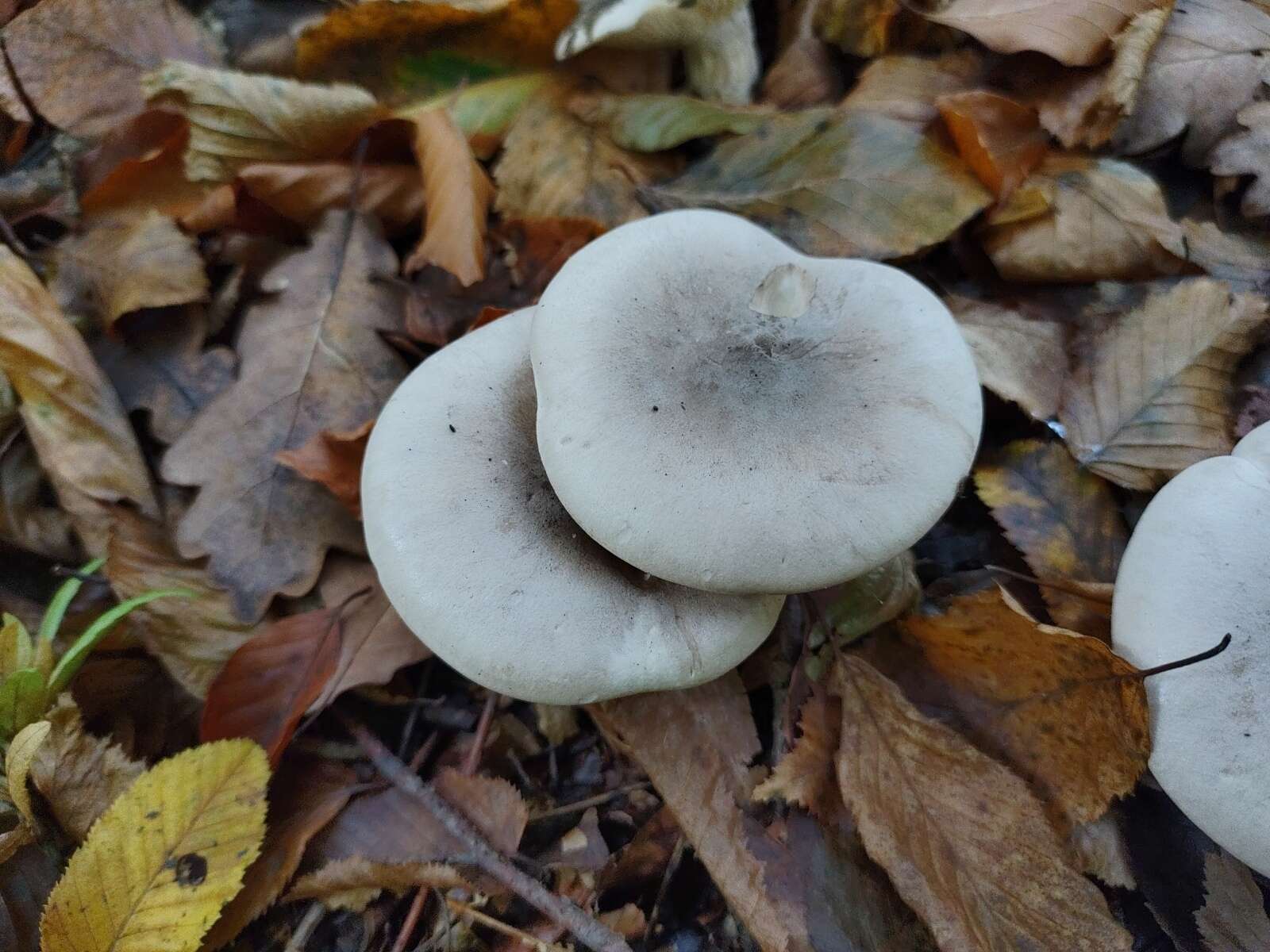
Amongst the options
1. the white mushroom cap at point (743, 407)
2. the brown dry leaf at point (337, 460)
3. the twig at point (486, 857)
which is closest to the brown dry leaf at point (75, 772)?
the twig at point (486, 857)

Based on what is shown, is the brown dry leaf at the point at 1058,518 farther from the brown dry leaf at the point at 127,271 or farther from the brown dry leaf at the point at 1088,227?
the brown dry leaf at the point at 127,271

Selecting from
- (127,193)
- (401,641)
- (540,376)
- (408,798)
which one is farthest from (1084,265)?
(127,193)

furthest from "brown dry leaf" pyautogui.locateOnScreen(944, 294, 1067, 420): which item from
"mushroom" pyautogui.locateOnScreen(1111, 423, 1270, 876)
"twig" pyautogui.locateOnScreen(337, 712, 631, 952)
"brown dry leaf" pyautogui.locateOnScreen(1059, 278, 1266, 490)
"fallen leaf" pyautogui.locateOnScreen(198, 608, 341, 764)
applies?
"fallen leaf" pyautogui.locateOnScreen(198, 608, 341, 764)

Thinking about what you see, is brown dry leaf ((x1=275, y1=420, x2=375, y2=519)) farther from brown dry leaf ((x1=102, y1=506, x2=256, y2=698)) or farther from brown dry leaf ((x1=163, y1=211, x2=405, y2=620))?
brown dry leaf ((x1=102, y1=506, x2=256, y2=698))

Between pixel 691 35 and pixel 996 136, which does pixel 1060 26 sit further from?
pixel 691 35

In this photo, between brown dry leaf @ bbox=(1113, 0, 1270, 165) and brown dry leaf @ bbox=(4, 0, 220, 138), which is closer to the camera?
brown dry leaf @ bbox=(1113, 0, 1270, 165)

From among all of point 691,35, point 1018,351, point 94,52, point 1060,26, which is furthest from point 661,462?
point 94,52

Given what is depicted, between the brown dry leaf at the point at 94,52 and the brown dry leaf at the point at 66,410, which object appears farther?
the brown dry leaf at the point at 94,52

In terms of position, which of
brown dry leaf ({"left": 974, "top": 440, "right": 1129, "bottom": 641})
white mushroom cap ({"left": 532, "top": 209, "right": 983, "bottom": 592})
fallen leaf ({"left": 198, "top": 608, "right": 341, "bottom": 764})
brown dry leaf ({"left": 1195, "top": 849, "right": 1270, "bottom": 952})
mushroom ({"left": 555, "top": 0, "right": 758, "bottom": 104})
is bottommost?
brown dry leaf ({"left": 1195, "top": 849, "right": 1270, "bottom": 952})
